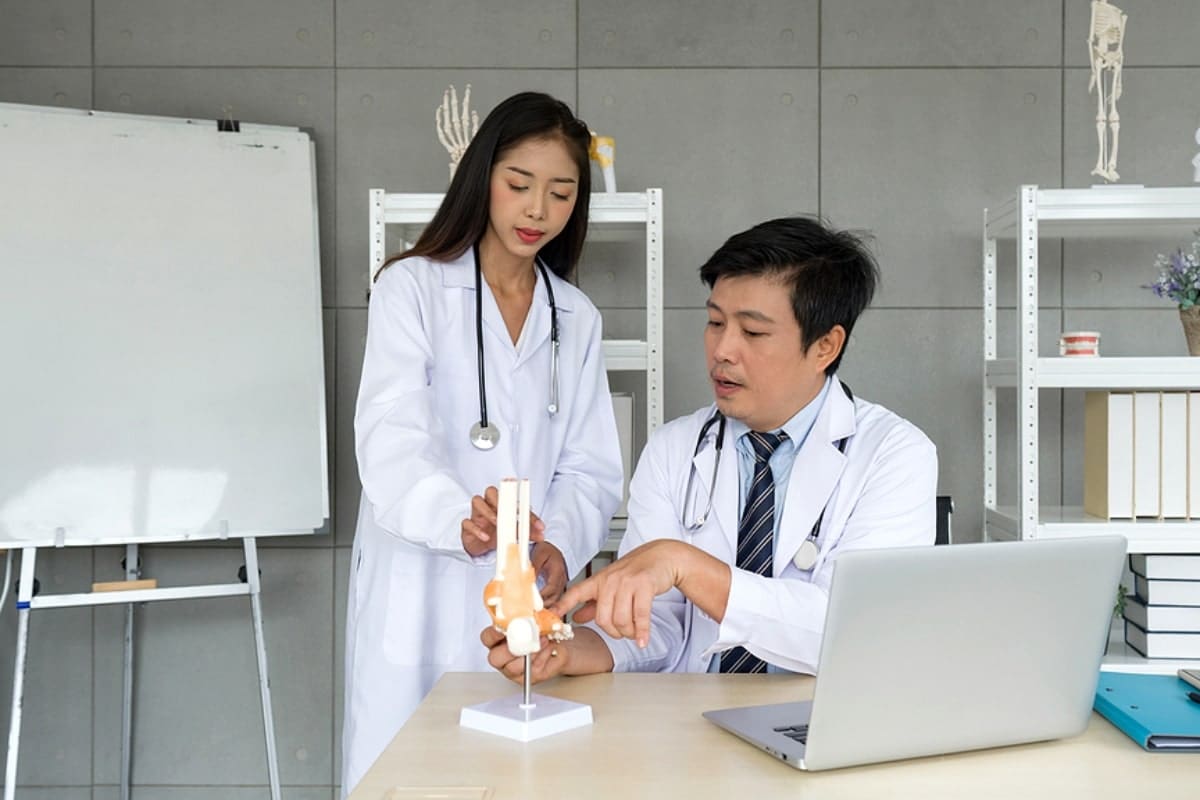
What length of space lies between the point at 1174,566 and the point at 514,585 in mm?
1893

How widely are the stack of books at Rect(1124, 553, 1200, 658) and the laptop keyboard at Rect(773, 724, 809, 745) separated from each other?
1.66 m

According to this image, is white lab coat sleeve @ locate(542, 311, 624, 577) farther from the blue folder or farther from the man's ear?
the blue folder

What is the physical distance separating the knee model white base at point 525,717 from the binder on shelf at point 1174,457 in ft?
5.87

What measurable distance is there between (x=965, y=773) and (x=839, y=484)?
0.65m

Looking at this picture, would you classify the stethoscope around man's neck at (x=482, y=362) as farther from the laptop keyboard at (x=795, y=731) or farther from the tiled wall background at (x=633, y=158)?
the tiled wall background at (x=633, y=158)

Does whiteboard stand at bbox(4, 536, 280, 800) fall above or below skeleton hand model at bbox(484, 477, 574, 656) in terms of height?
below

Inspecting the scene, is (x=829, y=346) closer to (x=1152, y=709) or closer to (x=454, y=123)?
(x=1152, y=709)

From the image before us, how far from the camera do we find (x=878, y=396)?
121 inches

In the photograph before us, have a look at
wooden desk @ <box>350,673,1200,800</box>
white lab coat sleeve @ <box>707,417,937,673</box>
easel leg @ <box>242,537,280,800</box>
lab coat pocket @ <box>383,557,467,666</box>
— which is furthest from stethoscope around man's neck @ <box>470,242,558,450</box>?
easel leg @ <box>242,537,280,800</box>

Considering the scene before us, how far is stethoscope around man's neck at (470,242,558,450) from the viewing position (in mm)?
1961

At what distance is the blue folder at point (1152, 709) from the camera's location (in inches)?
46.3

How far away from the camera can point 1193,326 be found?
2.57 m

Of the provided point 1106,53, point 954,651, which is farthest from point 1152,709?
point 1106,53

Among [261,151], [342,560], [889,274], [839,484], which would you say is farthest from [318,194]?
[839,484]
